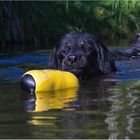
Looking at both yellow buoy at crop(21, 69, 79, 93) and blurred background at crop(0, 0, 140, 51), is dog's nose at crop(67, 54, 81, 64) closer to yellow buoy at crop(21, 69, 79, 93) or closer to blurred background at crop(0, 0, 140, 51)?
yellow buoy at crop(21, 69, 79, 93)

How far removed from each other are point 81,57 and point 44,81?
132cm

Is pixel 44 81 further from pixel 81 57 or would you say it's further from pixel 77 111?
pixel 77 111

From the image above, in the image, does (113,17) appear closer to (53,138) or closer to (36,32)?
(36,32)

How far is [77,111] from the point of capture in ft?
20.0

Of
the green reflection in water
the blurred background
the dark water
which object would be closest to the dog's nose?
the dark water

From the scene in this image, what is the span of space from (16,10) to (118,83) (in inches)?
344

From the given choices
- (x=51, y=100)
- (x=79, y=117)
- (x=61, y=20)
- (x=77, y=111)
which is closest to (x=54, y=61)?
(x=51, y=100)

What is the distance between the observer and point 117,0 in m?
20.4

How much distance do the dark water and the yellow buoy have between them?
15cm

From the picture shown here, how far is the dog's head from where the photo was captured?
873cm

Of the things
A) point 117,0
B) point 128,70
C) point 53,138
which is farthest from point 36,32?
point 53,138

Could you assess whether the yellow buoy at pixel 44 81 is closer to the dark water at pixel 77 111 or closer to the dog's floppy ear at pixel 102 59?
the dark water at pixel 77 111

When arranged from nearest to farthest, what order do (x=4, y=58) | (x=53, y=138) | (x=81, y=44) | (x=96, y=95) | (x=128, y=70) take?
(x=53, y=138), (x=96, y=95), (x=81, y=44), (x=128, y=70), (x=4, y=58)

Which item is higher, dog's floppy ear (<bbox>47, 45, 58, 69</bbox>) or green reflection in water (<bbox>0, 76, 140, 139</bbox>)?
green reflection in water (<bbox>0, 76, 140, 139</bbox>)
